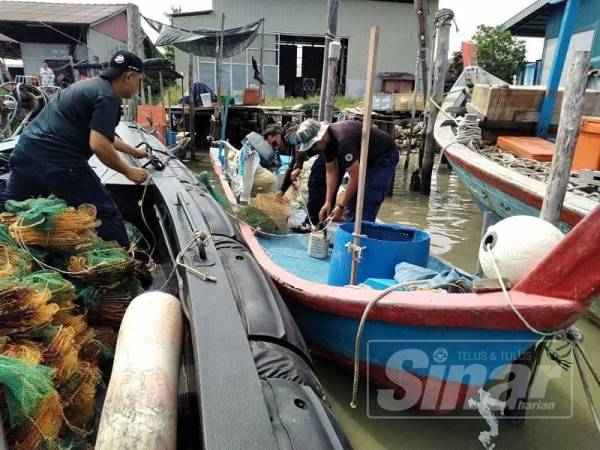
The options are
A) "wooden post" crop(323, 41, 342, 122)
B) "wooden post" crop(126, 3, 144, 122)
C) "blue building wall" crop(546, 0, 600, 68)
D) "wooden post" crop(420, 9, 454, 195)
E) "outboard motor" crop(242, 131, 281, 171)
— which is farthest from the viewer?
"blue building wall" crop(546, 0, 600, 68)

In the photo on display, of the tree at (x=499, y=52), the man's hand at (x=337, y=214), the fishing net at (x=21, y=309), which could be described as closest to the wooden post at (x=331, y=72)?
the man's hand at (x=337, y=214)

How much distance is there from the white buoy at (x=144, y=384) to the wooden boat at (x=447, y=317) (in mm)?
1132

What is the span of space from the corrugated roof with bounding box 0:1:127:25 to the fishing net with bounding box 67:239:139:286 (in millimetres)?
22123

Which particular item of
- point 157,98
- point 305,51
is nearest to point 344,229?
point 157,98

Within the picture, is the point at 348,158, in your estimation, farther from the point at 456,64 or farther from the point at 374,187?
the point at 456,64

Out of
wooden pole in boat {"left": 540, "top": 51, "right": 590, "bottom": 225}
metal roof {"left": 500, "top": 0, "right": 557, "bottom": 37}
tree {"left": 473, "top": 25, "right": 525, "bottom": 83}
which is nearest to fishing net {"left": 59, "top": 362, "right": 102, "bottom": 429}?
wooden pole in boat {"left": 540, "top": 51, "right": 590, "bottom": 225}

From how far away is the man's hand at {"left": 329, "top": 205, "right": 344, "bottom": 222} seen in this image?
4422mm

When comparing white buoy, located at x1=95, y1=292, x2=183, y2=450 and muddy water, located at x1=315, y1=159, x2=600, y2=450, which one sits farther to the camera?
muddy water, located at x1=315, y1=159, x2=600, y2=450

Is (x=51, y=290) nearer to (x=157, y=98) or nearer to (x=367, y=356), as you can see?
(x=367, y=356)

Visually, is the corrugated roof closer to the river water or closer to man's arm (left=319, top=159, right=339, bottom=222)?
man's arm (left=319, top=159, right=339, bottom=222)

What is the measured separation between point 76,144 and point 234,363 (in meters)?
2.57

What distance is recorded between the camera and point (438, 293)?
100 inches

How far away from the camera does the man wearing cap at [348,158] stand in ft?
14.0

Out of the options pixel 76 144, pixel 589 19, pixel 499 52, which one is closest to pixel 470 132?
pixel 76 144
